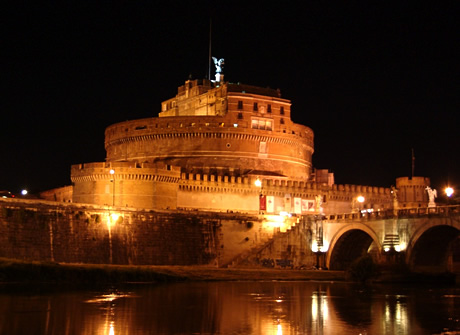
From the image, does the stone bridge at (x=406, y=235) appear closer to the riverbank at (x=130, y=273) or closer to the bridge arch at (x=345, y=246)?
the bridge arch at (x=345, y=246)

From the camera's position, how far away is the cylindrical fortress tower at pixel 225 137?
7300cm

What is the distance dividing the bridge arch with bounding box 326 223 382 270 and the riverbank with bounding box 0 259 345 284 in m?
4.18

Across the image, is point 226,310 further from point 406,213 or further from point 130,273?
point 406,213

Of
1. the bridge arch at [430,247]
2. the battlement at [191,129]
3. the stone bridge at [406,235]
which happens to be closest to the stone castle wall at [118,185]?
the battlement at [191,129]

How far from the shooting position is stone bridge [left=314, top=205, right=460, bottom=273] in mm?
50969

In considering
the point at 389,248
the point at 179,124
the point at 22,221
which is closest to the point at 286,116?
the point at 179,124

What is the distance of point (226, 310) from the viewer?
105 feet

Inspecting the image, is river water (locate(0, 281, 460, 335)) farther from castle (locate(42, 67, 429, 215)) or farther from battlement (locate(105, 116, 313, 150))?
battlement (locate(105, 116, 313, 150))

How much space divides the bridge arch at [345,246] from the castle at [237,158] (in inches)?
213

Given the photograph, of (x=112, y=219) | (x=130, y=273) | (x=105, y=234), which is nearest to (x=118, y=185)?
(x=112, y=219)

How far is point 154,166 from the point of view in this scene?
6147 cm

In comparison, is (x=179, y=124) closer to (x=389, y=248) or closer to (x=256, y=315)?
(x=389, y=248)

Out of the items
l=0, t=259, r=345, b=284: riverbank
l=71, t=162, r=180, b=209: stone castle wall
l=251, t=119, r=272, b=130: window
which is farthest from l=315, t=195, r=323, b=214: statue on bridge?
l=71, t=162, r=180, b=209: stone castle wall

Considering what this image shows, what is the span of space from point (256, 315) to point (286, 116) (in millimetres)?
48000
